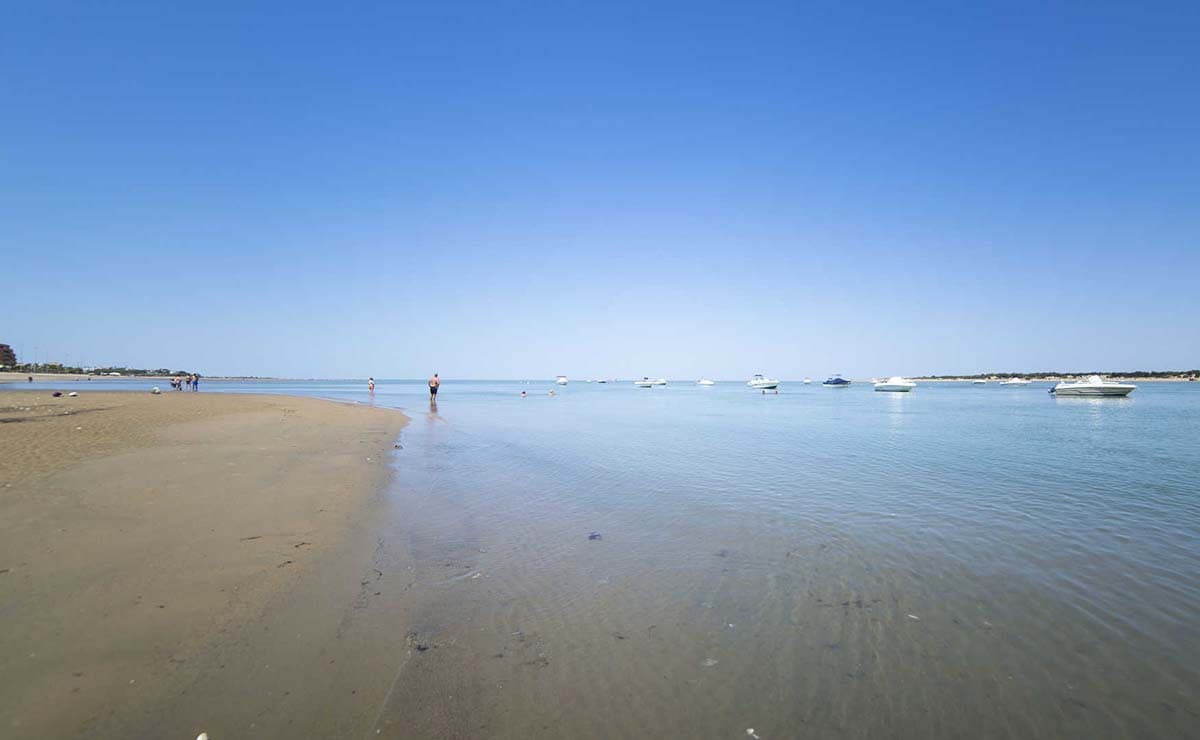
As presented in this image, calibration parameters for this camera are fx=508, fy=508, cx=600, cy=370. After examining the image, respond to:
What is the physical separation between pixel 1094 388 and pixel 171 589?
83.8 meters

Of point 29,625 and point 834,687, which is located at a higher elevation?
point 29,625

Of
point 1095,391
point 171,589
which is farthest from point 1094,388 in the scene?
point 171,589

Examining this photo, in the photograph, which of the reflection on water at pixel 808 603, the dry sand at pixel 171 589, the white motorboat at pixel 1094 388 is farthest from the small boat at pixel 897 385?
the dry sand at pixel 171 589

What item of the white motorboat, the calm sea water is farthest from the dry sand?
the white motorboat

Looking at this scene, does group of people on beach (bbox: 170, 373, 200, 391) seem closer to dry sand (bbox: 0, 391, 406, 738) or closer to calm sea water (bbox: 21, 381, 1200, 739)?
dry sand (bbox: 0, 391, 406, 738)

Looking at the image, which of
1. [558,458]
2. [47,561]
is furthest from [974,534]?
[47,561]

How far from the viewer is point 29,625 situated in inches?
190

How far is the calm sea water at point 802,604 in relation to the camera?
407 cm

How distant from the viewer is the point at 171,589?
5762 mm

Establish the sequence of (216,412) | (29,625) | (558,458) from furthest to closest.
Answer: (216,412)
(558,458)
(29,625)

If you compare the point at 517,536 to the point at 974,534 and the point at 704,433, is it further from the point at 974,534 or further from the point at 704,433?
the point at 704,433

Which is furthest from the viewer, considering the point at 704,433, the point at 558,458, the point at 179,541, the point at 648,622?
the point at 704,433

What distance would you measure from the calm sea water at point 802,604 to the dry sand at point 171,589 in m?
1.00

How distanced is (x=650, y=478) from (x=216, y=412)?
2885cm
